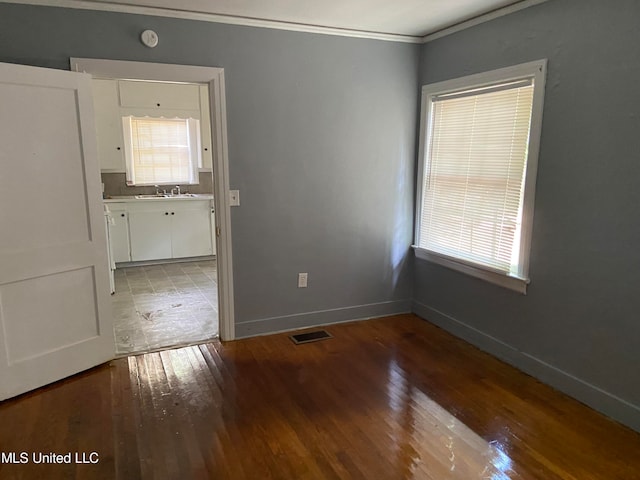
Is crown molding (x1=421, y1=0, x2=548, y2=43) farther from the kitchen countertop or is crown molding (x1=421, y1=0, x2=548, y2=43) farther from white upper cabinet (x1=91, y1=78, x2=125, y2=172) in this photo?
white upper cabinet (x1=91, y1=78, x2=125, y2=172)

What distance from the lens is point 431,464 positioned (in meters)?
2.08

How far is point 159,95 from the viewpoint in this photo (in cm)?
586

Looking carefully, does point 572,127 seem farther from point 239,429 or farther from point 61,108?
point 61,108

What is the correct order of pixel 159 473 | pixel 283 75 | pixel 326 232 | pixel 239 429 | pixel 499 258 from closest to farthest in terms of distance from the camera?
pixel 159 473 → pixel 239 429 → pixel 499 258 → pixel 283 75 → pixel 326 232

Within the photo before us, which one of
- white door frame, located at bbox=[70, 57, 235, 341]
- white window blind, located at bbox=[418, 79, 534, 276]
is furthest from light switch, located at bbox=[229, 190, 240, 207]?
white window blind, located at bbox=[418, 79, 534, 276]

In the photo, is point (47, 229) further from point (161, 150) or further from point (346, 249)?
point (161, 150)

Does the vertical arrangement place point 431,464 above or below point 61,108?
below

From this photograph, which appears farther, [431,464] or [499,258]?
[499,258]

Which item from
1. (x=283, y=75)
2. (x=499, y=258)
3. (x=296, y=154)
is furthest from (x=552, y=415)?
(x=283, y=75)

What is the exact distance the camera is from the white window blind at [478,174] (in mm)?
2957

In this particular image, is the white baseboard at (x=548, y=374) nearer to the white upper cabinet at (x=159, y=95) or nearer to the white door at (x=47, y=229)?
the white door at (x=47, y=229)

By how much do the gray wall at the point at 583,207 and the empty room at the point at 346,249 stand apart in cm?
1

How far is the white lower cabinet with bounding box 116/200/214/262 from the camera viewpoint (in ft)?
18.7

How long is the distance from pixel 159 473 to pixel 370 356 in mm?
1685
